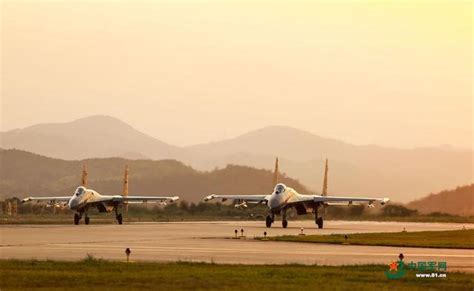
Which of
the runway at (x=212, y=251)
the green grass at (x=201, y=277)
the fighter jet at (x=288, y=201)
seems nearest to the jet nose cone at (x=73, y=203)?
the fighter jet at (x=288, y=201)

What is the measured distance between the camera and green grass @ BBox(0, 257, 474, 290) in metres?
27.1

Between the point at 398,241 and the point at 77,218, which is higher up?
the point at 77,218

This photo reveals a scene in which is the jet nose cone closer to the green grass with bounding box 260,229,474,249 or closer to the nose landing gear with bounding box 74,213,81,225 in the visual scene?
the nose landing gear with bounding box 74,213,81,225

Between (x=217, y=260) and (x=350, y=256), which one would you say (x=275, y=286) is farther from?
(x=350, y=256)

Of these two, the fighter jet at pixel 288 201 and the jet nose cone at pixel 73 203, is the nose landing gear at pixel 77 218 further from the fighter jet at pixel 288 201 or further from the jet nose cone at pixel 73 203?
the fighter jet at pixel 288 201

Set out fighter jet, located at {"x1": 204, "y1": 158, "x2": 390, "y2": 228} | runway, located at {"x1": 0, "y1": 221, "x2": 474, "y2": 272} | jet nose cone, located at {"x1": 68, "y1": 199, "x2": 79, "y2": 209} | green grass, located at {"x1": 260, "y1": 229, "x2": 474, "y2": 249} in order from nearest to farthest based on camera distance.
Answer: runway, located at {"x1": 0, "y1": 221, "x2": 474, "y2": 272} → green grass, located at {"x1": 260, "y1": 229, "x2": 474, "y2": 249} → fighter jet, located at {"x1": 204, "y1": 158, "x2": 390, "y2": 228} → jet nose cone, located at {"x1": 68, "y1": 199, "x2": 79, "y2": 209}

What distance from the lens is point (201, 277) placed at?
29156mm

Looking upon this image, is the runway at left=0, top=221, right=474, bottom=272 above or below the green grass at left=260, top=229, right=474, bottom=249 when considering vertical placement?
below

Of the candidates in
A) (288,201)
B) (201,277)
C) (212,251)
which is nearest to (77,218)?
(288,201)

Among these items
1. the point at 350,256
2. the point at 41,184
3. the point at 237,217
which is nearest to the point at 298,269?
the point at 350,256

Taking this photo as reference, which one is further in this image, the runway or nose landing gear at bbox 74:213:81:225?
nose landing gear at bbox 74:213:81:225

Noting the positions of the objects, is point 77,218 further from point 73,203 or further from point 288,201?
point 288,201

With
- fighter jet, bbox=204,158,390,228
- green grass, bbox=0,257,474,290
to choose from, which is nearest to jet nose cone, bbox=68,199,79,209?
fighter jet, bbox=204,158,390,228

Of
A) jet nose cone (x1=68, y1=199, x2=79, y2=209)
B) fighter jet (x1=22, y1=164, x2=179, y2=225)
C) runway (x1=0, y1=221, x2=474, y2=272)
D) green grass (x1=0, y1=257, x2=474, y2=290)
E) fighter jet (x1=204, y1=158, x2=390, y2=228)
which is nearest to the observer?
green grass (x1=0, y1=257, x2=474, y2=290)
